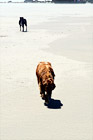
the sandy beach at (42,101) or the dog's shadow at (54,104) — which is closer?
the sandy beach at (42,101)

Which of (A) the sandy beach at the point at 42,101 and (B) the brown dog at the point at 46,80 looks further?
(B) the brown dog at the point at 46,80

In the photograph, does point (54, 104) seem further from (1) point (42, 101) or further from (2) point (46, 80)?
(2) point (46, 80)

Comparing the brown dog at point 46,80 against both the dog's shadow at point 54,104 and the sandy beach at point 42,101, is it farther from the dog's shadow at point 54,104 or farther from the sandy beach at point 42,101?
the sandy beach at point 42,101

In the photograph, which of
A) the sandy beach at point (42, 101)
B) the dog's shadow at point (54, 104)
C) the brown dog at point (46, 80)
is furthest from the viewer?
the dog's shadow at point (54, 104)

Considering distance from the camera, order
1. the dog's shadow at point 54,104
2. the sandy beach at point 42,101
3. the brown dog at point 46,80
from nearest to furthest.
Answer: the sandy beach at point 42,101
the brown dog at point 46,80
the dog's shadow at point 54,104

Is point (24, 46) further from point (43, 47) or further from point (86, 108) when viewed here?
point (86, 108)

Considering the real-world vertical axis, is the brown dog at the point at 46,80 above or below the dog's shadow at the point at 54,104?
above

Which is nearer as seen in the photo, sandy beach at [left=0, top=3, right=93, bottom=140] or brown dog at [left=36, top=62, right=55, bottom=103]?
sandy beach at [left=0, top=3, right=93, bottom=140]

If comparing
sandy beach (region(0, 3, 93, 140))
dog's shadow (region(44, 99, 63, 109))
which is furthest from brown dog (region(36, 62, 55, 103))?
sandy beach (region(0, 3, 93, 140))

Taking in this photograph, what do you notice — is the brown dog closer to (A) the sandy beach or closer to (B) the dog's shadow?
(B) the dog's shadow

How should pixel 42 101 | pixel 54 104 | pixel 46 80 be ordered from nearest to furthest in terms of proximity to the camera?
pixel 46 80 < pixel 54 104 < pixel 42 101

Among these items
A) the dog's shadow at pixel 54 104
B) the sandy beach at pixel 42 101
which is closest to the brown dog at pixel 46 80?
the dog's shadow at pixel 54 104

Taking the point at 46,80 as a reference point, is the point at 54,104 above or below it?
below

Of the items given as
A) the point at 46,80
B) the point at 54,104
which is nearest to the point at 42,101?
the point at 54,104
